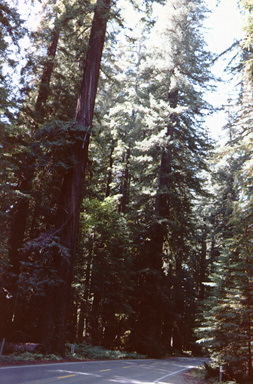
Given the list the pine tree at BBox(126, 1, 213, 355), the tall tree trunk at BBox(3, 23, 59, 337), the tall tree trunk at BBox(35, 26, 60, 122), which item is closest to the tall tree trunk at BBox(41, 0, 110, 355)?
the tall tree trunk at BBox(3, 23, 59, 337)

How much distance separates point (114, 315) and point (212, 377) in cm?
780

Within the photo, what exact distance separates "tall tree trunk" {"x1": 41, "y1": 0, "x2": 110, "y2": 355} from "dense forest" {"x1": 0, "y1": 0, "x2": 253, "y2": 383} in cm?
5

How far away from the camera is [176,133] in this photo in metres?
23.1

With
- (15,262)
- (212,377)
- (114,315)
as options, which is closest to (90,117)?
(15,262)

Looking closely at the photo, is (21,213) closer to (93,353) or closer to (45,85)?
(45,85)

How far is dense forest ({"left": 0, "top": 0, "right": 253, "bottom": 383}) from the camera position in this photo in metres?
11.5

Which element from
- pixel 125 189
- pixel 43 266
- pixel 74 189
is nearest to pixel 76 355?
pixel 43 266

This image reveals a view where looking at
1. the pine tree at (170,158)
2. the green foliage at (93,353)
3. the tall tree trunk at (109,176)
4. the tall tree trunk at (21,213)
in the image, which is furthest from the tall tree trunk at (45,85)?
the green foliage at (93,353)

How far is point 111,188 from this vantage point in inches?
1158

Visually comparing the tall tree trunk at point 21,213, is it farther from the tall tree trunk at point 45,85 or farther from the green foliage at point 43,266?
the green foliage at point 43,266

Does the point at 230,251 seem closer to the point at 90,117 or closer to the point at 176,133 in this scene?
the point at 90,117

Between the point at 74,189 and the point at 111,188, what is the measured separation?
17782 millimetres

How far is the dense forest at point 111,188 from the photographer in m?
11.5

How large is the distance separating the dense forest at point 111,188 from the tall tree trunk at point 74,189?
0.15 feet
